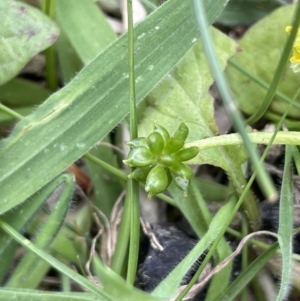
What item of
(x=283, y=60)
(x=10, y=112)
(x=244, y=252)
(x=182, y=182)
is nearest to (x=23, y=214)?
(x=10, y=112)

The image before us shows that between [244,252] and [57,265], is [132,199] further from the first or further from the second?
[244,252]

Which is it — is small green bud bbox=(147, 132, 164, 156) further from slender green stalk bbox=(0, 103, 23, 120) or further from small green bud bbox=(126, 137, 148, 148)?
slender green stalk bbox=(0, 103, 23, 120)

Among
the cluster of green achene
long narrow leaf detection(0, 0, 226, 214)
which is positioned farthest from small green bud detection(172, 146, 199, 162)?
long narrow leaf detection(0, 0, 226, 214)

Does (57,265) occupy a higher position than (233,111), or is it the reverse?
(233,111)

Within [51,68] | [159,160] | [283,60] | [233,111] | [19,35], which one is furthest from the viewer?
[51,68]

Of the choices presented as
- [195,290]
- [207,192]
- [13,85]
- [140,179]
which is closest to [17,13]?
[13,85]

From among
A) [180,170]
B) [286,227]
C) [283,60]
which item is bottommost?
[286,227]

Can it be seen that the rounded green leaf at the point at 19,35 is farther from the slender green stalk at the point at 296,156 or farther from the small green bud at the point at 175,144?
the slender green stalk at the point at 296,156
